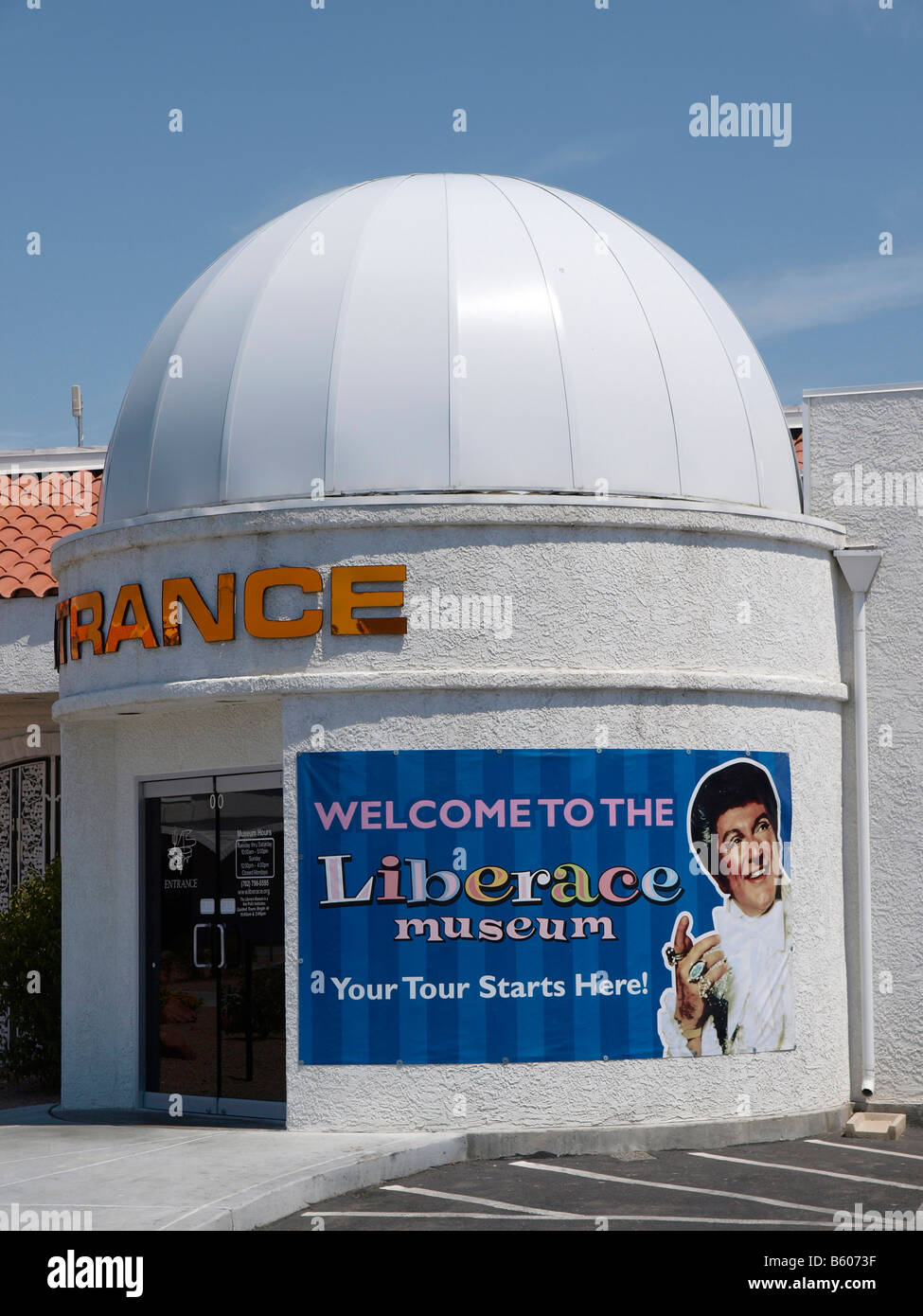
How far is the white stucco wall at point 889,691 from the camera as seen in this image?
12.4m

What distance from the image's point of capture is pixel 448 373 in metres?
11.5

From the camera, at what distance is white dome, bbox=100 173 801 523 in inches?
449

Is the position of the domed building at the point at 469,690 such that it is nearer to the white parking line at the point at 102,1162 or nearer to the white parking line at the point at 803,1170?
the white parking line at the point at 803,1170

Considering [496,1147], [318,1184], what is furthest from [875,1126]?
[318,1184]

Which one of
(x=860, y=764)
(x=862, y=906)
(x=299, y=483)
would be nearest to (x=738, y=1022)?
(x=862, y=906)

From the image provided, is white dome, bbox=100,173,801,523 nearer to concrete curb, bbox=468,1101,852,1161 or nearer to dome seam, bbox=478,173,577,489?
dome seam, bbox=478,173,577,489

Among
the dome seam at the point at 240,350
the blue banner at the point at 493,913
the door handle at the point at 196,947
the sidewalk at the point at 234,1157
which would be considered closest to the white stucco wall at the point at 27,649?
the door handle at the point at 196,947

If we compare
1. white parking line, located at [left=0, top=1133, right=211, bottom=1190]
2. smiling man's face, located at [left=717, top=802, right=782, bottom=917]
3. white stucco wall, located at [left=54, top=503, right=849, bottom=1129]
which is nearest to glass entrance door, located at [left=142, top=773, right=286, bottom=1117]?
white stucco wall, located at [left=54, top=503, right=849, bottom=1129]

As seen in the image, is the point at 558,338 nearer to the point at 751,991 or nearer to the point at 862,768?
the point at 862,768

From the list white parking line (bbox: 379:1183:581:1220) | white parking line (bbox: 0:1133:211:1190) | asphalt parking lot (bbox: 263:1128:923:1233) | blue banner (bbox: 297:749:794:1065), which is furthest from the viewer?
blue banner (bbox: 297:749:794:1065)

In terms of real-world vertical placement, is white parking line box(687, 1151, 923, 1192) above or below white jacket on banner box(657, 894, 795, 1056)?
below

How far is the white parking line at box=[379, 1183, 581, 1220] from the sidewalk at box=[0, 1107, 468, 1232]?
21 cm

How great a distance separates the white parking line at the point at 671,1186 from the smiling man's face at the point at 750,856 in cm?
237
